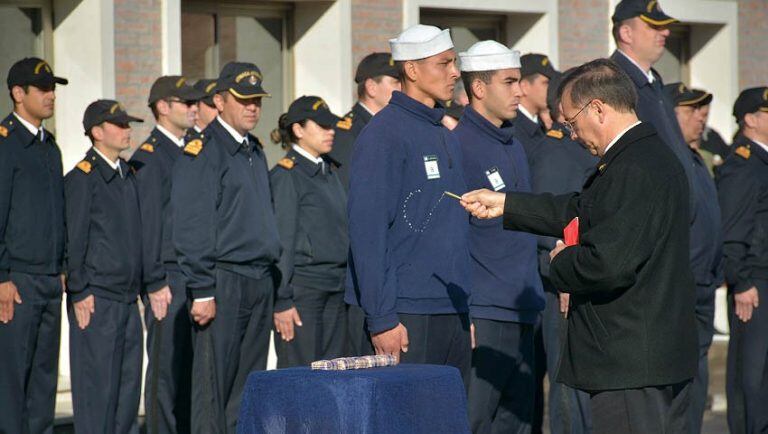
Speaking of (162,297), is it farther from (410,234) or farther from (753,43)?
(753,43)

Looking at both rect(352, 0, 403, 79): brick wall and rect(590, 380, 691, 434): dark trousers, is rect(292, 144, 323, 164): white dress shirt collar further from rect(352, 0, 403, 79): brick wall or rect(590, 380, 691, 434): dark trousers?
rect(590, 380, 691, 434): dark trousers

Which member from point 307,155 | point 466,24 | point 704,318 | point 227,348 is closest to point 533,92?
point 307,155

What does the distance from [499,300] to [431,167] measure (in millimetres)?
1043

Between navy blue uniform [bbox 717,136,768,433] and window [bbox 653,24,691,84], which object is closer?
navy blue uniform [bbox 717,136,768,433]

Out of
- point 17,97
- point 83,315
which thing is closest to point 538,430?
point 83,315

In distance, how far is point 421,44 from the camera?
683 centimetres

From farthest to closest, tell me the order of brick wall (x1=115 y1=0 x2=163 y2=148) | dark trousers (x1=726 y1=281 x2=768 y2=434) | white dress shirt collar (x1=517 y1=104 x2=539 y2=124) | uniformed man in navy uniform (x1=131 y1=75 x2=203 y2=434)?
brick wall (x1=115 y1=0 x2=163 y2=148)
white dress shirt collar (x1=517 y1=104 x2=539 y2=124)
dark trousers (x1=726 y1=281 x2=768 y2=434)
uniformed man in navy uniform (x1=131 y1=75 x2=203 y2=434)

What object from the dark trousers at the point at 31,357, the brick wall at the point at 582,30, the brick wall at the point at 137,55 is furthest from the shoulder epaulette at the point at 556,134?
the brick wall at the point at 582,30

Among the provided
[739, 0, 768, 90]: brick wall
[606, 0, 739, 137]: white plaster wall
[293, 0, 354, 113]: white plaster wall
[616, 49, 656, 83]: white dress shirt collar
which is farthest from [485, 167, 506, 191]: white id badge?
[739, 0, 768, 90]: brick wall

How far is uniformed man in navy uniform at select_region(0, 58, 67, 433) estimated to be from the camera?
27.5 ft

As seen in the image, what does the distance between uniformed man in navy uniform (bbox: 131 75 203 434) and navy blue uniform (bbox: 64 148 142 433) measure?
245 mm

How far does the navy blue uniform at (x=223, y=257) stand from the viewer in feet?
27.0

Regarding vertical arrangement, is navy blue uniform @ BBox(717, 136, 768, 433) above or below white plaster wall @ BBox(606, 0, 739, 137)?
below

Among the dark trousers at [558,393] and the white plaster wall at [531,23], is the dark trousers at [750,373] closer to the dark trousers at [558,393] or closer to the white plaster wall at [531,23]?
the dark trousers at [558,393]
